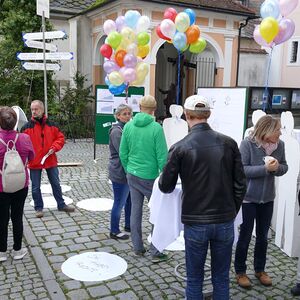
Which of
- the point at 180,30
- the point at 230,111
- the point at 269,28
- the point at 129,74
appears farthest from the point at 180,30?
the point at 230,111

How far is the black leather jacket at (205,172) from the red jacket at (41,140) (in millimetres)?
3174

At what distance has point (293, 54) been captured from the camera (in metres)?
22.7

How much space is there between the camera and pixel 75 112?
14.5m

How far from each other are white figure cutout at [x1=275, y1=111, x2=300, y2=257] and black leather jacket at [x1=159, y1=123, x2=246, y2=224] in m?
1.83

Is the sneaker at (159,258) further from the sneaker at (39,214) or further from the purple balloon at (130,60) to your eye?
the purple balloon at (130,60)

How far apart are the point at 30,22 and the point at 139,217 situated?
37.6 feet

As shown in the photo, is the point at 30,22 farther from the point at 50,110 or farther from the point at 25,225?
the point at 25,225

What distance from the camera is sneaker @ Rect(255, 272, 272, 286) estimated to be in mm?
3873

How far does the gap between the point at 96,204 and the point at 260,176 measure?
3.47m

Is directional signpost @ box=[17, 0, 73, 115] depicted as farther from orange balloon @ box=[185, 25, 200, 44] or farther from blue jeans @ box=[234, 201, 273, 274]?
blue jeans @ box=[234, 201, 273, 274]

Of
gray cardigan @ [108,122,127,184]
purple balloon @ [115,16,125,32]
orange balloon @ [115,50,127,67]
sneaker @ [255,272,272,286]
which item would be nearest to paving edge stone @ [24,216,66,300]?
gray cardigan @ [108,122,127,184]

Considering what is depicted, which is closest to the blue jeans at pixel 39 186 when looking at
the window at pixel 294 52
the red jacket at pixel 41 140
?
the red jacket at pixel 41 140

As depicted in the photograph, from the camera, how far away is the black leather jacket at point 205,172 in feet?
9.10

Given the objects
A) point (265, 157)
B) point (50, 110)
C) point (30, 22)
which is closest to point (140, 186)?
point (265, 157)
